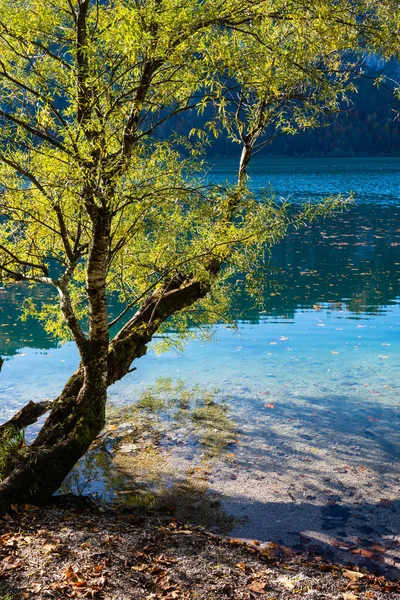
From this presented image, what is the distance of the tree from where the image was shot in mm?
7043

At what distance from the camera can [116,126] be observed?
8.33 meters

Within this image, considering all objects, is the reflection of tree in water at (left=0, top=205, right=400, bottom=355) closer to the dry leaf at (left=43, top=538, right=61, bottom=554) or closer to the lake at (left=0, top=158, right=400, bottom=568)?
the lake at (left=0, top=158, right=400, bottom=568)

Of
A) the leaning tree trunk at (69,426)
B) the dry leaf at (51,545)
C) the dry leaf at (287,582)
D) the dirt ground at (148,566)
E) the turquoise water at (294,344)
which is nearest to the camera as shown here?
the dirt ground at (148,566)

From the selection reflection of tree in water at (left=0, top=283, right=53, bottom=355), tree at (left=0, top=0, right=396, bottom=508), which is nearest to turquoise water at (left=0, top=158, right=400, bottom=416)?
reflection of tree in water at (left=0, top=283, right=53, bottom=355)

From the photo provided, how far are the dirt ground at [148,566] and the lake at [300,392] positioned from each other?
0.87 m

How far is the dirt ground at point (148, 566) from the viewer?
571cm

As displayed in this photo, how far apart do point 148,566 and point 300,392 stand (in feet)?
26.4

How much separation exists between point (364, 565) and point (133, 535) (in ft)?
9.24

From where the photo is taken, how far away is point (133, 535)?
23.6 ft

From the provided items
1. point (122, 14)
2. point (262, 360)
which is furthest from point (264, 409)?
point (122, 14)

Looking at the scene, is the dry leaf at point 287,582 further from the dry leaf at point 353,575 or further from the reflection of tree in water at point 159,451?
the reflection of tree in water at point 159,451

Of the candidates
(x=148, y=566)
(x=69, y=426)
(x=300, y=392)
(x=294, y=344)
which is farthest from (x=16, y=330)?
(x=148, y=566)

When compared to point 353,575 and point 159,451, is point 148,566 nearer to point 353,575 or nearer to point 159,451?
point 353,575

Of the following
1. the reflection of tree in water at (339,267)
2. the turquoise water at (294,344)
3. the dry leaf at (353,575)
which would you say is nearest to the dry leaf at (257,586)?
the dry leaf at (353,575)
